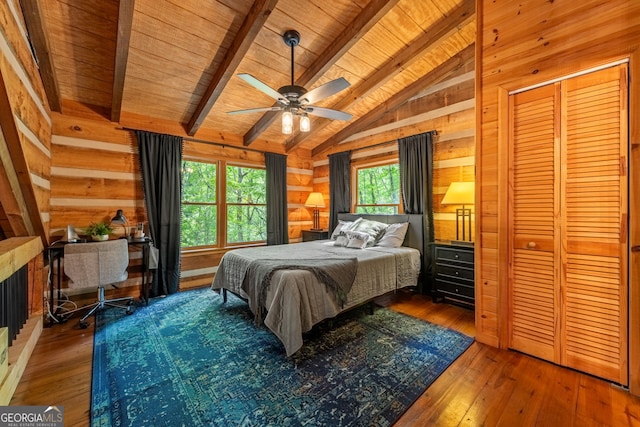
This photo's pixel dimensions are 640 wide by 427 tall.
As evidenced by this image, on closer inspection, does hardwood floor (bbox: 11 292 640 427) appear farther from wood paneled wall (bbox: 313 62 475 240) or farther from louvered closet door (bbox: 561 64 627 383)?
wood paneled wall (bbox: 313 62 475 240)

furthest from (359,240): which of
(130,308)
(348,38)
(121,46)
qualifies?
(121,46)

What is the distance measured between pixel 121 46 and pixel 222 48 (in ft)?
2.95

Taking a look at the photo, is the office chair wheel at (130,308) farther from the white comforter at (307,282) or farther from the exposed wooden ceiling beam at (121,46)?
the exposed wooden ceiling beam at (121,46)

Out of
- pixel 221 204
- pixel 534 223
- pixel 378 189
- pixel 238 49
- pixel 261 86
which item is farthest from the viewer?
pixel 378 189

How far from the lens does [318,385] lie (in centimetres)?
185

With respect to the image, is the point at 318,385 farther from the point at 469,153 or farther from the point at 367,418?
the point at 469,153

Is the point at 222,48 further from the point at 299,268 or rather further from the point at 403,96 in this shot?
the point at 403,96

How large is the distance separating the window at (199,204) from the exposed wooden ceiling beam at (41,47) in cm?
159

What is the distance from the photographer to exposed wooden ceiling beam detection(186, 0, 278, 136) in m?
2.30

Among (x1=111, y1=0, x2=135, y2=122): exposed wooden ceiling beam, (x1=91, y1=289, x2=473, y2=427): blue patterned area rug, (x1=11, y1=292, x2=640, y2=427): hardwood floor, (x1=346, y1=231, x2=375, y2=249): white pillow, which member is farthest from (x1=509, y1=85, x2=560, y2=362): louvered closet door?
(x1=111, y1=0, x2=135, y2=122): exposed wooden ceiling beam

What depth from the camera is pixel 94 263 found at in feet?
9.12

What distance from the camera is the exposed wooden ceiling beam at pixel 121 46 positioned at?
2043 millimetres

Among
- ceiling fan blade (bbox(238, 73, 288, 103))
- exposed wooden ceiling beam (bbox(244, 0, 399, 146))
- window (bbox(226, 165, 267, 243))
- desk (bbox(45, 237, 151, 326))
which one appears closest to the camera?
ceiling fan blade (bbox(238, 73, 288, 103))

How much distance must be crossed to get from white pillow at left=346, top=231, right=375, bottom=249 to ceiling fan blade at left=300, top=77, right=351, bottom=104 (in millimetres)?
1919
